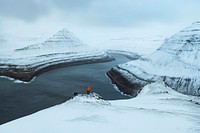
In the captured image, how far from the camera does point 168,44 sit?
57406 millimetres

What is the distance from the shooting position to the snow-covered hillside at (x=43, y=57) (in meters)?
55.7

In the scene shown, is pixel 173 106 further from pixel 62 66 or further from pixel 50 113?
pixel 62 66

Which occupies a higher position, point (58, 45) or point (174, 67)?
point (58, 45)

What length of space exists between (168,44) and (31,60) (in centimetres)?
3629

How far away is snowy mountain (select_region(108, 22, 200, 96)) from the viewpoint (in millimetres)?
39656

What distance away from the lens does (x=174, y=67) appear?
151ft

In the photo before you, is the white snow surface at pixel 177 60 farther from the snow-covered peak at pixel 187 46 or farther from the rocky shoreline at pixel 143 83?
the rocky shoreline at pixel 143 83

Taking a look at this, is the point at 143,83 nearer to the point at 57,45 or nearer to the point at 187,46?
the point at 187,46

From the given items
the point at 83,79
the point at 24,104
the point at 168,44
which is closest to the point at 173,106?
the point at 24,104

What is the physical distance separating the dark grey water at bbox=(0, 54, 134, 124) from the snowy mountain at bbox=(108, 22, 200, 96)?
5.52 meters

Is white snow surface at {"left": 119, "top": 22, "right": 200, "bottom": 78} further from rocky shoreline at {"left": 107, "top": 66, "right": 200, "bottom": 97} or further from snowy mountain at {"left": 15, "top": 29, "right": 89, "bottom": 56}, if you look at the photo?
snowy mountain at {"left": 15, "top": 29, "right": 89, "bottom": 56}

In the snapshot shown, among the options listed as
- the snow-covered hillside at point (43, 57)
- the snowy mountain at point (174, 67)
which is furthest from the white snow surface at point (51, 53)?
the snowy mountain at point (174, 67)

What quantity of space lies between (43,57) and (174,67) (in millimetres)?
41146

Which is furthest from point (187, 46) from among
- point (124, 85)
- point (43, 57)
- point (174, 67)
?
point (43, 57)
